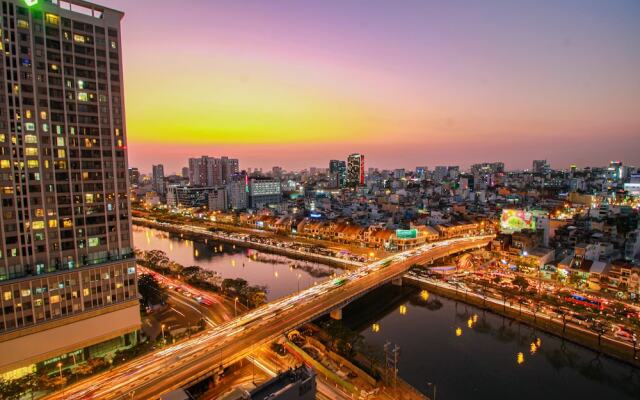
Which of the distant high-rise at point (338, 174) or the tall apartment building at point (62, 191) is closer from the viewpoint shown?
the tall apartment building at point (62, 191)

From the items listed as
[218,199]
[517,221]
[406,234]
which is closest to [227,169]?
[218,199]

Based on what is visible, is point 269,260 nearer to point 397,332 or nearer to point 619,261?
point 397,332

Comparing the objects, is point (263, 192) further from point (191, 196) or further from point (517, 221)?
point (517, 221)

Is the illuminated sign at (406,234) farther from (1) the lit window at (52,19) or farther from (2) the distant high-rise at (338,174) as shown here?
(2) the distant high-rise at (338,174)

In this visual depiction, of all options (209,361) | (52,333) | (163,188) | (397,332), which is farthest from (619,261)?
(163,188)

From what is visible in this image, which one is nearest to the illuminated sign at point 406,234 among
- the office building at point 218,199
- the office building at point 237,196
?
the office building at point 237,196

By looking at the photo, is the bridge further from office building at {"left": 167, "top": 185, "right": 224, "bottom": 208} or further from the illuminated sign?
office building at {"left": 167, "top": 185, "right": 224, "bottom": 208}

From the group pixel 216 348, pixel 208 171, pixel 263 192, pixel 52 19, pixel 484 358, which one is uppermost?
pixel 52 19
